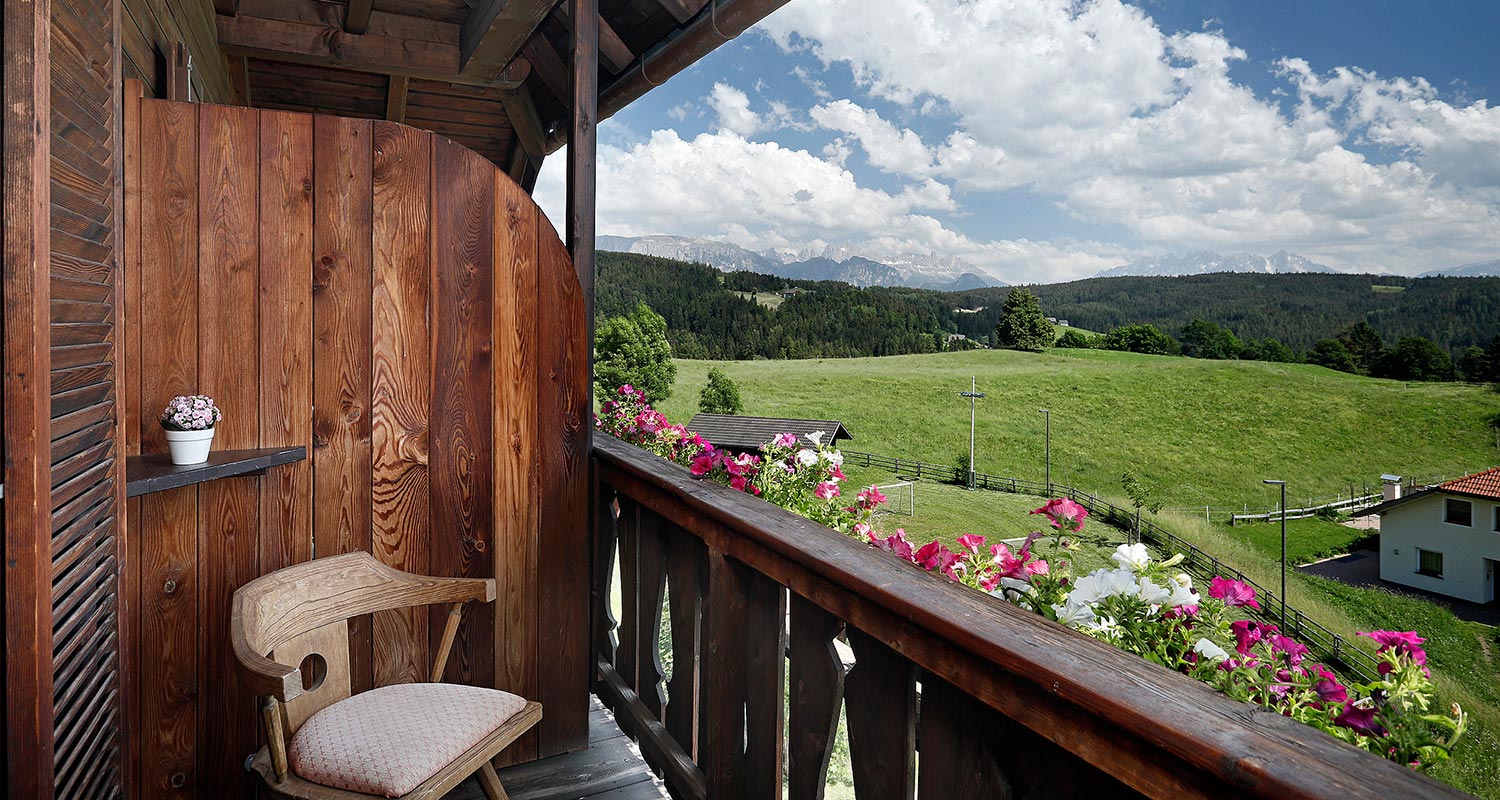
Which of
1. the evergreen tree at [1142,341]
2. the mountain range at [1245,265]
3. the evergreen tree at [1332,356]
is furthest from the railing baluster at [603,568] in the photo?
the evergreen tree at [1142,341]

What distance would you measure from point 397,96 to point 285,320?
2495 millimetres

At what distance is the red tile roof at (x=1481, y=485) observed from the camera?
3086mm

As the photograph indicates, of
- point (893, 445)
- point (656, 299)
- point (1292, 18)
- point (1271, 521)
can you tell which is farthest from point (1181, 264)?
point (656, 299)

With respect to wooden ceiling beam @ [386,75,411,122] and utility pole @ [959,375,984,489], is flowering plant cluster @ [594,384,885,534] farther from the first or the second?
utility pole @ [959,375,984,489]

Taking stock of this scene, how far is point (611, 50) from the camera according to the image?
2941mm

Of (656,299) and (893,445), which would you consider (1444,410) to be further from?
(656,299)

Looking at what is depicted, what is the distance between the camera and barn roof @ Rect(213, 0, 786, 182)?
2.54 meters

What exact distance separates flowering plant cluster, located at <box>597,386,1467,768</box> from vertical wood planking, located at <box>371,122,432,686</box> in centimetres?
113

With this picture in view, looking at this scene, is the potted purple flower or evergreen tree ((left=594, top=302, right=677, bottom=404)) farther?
evergreen tree ((left=594, top=302, right=677, bottom=404))

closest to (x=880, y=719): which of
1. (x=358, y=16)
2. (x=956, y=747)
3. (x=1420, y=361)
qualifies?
(x=956, y=747)

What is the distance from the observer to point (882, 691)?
104 cm

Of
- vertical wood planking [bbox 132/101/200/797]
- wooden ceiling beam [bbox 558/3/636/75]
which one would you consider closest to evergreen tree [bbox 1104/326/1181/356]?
wooden ceiling beam [bbox 558/3/636/75]

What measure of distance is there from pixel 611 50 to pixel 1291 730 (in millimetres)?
2952

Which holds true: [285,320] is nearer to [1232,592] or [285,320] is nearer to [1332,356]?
[1232,592]
